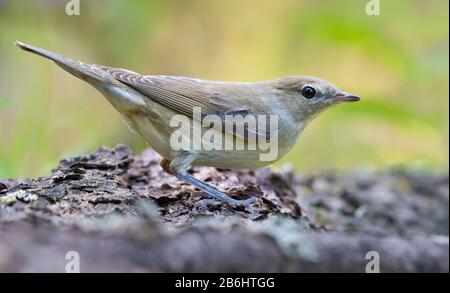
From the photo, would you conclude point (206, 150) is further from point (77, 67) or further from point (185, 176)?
point (77, 67)

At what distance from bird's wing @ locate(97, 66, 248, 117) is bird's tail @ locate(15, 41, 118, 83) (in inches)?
3.6

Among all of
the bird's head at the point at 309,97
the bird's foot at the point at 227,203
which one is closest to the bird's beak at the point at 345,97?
the bird's head at the point at 309,97

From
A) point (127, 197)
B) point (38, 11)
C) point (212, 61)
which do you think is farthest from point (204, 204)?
point (212, 61)

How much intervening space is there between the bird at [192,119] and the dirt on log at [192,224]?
234mm

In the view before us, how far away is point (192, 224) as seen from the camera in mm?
3055

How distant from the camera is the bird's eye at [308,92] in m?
5.56

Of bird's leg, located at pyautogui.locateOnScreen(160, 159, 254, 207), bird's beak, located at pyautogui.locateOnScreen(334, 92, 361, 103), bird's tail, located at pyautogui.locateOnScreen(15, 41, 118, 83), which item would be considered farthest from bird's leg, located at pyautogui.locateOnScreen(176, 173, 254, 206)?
bird's beak, located at pyautogui.locateOnScreen(334, 92, 361, 103)

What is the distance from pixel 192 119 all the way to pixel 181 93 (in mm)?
261

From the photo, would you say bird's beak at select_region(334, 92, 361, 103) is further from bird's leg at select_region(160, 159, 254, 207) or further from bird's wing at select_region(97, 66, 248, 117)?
bird's leg at select_region(160, 159, 254, 207)

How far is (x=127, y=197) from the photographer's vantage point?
3.55 m

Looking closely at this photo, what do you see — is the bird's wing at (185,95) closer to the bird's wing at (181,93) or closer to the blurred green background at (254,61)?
the bird's wing at (181,93)

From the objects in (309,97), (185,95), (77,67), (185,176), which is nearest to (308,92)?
(309,97)

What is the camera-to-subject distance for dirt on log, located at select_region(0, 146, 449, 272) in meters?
2.22
